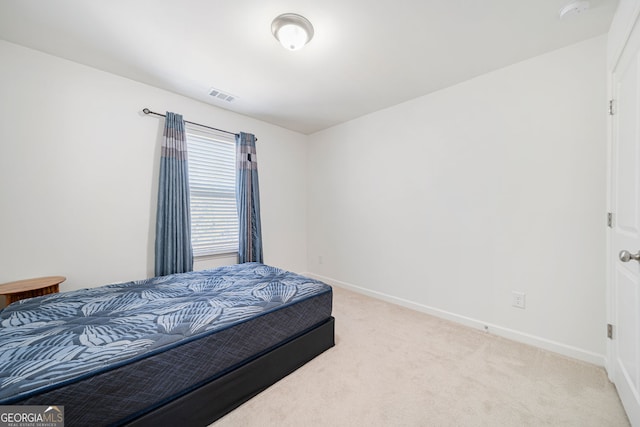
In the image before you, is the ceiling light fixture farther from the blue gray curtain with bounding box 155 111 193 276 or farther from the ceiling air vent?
the blue gray curtain with bounding box 155 111 193 276

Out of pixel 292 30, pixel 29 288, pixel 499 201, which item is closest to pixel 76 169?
pixel 29 288

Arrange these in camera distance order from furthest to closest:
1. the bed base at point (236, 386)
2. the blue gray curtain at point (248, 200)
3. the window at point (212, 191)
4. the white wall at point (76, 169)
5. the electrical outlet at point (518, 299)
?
1. the blue gray curtain at point (248, 200)
2. the window at point (212, 191)
3. the electrical outlet at point (518, 299)
4. the white wall at point (76, 169)
5. the bed base at point (236, 386)

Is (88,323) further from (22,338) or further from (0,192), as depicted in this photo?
(0,192)

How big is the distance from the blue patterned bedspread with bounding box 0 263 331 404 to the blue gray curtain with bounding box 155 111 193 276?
41cm

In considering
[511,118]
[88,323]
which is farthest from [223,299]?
[511,118]

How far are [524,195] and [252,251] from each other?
3046 mm

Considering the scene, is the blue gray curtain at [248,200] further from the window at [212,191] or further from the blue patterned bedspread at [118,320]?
the blue patterned bedspread at [118,320]

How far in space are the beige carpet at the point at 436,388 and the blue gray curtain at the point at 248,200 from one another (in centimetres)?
167

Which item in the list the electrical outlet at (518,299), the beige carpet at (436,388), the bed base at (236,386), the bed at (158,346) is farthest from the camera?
the electrical outlet at (518,299)

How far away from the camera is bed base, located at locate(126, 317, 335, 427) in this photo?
3.68ft

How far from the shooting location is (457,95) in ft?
7.83

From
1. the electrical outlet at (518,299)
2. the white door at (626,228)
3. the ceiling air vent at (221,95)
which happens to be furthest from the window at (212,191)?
the white door at (626,228)

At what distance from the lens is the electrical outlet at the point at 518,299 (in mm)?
2016

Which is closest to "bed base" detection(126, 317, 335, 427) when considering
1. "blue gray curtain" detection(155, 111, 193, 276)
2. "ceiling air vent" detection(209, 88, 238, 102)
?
"blue gray curtain" detection(155, 111, 193, 276)
